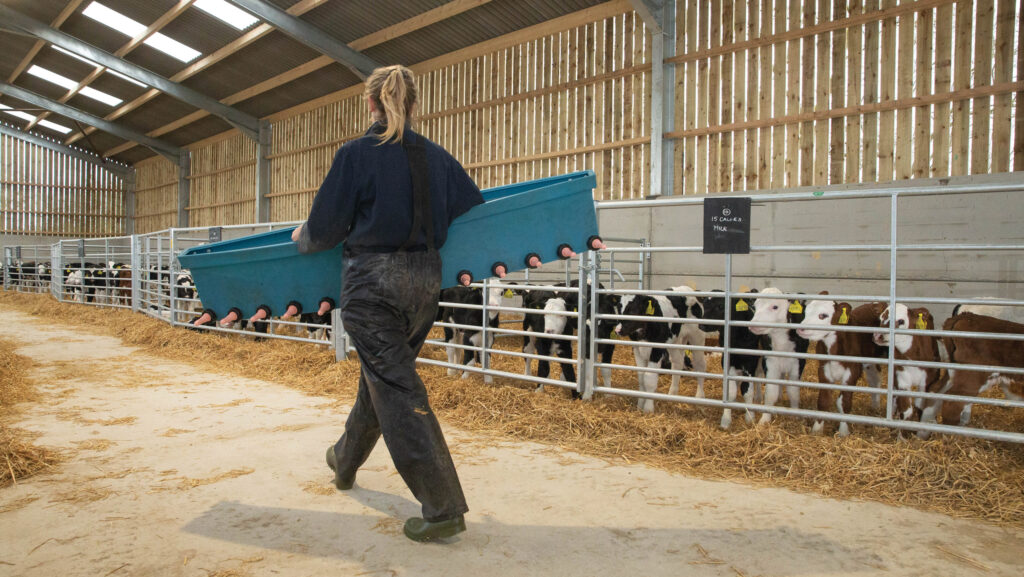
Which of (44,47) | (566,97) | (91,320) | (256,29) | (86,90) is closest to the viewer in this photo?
(91,320)

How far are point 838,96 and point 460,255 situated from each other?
29.6ft

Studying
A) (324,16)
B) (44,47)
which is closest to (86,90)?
(44,47)

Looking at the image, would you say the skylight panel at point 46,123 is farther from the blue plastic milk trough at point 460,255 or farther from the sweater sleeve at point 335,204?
the sweater sleeve at point 335,204

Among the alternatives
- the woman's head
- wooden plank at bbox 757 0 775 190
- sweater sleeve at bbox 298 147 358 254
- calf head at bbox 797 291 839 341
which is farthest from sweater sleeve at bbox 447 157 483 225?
wooden plank at bbox 757 0 775 190

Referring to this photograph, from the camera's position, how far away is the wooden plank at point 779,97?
10336 millimetres

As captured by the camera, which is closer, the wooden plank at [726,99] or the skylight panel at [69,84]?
the wooden plank at [726,99]

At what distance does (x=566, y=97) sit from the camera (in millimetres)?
13445

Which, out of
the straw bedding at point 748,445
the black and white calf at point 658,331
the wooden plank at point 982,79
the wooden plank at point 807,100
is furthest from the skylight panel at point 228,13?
the wooden plank at point 982,79

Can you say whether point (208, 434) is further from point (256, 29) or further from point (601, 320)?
point (256, 29)

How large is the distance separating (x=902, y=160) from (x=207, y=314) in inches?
379

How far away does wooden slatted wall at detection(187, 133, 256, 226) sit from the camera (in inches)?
906

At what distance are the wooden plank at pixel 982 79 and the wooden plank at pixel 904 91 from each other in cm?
76

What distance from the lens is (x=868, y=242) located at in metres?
8.88

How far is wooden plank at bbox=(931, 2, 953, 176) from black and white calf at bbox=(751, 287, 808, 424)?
18.6ft
